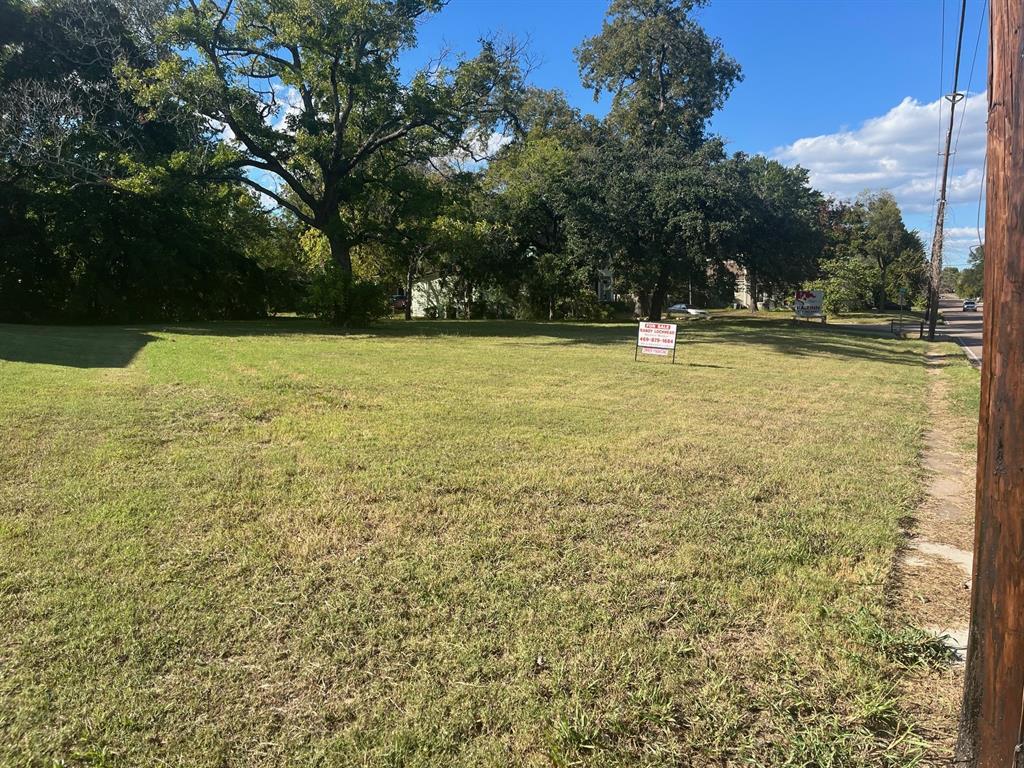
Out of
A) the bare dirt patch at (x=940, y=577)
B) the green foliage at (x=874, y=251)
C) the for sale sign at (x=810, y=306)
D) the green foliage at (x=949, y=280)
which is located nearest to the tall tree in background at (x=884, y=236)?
the green foliage at (x=874, y=251)

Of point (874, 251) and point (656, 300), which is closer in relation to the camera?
point (656, 300)

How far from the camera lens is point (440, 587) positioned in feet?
10.7

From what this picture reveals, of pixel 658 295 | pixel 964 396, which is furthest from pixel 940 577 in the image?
pixel 658 295

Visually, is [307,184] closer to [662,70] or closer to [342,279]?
[342,279]

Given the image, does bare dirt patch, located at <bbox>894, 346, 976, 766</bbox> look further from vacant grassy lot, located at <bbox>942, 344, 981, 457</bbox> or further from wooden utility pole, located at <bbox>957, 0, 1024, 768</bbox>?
wooden utility pole, located at <bbox>957, 0, 1024, 768</bbox>

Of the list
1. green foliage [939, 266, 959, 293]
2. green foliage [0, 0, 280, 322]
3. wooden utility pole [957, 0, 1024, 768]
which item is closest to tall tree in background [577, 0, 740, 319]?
green foliage [0, 0, 280, 322]

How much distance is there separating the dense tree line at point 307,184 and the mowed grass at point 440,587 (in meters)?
16.2

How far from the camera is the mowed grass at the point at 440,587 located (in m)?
2.27

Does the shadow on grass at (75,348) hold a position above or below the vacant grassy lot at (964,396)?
above

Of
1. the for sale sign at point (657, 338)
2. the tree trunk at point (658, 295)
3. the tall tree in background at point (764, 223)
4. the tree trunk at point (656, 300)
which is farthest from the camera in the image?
the tree trunk at point (656, 300)

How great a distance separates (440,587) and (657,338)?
36.0 feet

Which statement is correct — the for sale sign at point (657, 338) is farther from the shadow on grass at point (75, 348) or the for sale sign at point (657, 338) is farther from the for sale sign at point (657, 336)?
the shadow on grass at point (75, 348)

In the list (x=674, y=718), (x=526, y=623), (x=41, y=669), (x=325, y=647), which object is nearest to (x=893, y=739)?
(x=674, y=718)

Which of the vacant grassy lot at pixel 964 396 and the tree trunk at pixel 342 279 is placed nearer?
the vacant grassy lot at pixel 964 396
